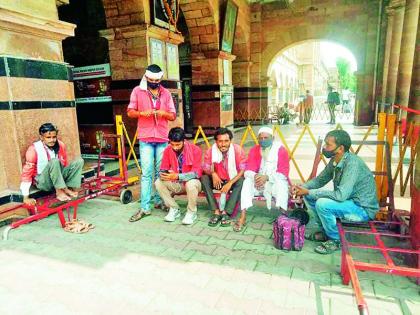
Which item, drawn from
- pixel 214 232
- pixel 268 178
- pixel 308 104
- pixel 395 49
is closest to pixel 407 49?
pixel 395 49

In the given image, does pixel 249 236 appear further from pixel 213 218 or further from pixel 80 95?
pixel 80 95

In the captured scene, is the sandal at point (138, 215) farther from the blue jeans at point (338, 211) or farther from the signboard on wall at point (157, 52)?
the signboard on wall at point (157, 52)

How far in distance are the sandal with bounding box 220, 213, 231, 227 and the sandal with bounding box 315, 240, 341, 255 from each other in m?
1.19

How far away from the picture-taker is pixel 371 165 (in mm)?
6809

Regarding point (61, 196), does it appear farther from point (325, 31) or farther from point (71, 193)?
point (325, 31)

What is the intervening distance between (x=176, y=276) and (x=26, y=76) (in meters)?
3.47

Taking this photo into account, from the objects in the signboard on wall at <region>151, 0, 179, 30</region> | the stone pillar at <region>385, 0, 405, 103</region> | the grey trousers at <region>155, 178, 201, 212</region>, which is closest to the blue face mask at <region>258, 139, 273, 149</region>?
the grey trousers at <region>155, 178, 201, 212</region>

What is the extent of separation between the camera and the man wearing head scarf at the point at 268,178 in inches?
149

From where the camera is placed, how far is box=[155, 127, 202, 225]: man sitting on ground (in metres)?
4.12

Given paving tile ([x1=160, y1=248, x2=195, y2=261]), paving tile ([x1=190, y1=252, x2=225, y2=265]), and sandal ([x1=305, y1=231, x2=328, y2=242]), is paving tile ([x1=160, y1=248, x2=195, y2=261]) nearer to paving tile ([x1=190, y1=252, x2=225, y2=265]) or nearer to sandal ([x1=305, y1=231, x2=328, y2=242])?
paving tile ([x1=190, y1=252, x2=225, y2=265])

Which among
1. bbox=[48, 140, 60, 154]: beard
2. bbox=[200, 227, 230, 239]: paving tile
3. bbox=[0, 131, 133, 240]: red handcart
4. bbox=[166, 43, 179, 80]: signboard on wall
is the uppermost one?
bbox=[166, 43, 179, 80]: signboard on wall

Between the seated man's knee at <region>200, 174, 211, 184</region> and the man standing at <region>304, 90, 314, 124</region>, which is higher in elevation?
the man standing at <region>304, 90, 314, 124</region>

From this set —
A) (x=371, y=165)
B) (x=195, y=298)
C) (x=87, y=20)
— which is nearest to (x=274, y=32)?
(x=87, y=20)

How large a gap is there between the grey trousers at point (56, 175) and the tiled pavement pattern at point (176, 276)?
603 millimetres
